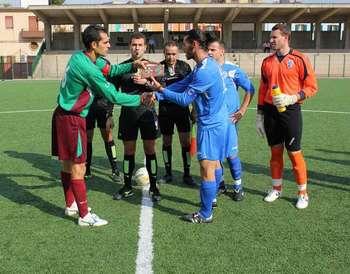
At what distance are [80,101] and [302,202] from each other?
2.93 m

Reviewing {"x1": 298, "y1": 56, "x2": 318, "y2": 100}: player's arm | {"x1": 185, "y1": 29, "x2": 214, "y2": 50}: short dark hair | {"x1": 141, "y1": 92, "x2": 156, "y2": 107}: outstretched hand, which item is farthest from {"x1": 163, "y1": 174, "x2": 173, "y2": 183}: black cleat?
{"x1": 185, "y1": 29, "x2": 214, "y2": 50}: short dark hair

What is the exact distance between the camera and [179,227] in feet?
16.5

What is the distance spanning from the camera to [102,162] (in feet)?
27.0

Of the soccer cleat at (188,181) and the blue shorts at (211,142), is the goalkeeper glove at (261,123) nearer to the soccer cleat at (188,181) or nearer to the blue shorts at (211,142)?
the blue shorts at (211,142)

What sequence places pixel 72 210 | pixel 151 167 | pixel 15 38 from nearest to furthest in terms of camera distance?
pixel 72 210 < pixel 151 167 < pixel 15 38

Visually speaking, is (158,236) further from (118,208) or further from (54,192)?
(54,192)

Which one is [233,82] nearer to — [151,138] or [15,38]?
[151,138]

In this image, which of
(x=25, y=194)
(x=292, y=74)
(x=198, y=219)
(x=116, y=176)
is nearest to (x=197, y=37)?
(x=292, y=74)

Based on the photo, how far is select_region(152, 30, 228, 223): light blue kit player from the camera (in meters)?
4.72

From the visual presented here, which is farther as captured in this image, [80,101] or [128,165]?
[128,165]

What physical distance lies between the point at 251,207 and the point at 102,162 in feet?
11.2

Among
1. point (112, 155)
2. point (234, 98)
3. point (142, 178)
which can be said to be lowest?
point (142, 178)

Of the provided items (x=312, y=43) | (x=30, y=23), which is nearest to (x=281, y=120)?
(x=312, y=43)

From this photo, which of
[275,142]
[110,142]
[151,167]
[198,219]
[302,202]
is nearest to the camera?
[198,219]
